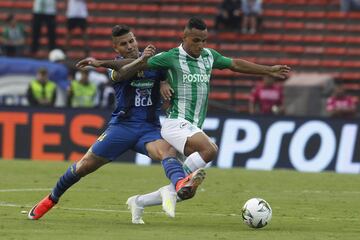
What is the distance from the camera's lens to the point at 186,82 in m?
11.8

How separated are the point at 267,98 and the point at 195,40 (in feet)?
42.9

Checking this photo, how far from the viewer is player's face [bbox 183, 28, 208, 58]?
11.6 m

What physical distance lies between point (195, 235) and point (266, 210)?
3.23ft

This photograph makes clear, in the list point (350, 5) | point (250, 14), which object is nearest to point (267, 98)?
point (250, 14)

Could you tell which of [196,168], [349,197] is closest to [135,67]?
[196,168]

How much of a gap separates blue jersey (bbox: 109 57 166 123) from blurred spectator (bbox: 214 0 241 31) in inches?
661

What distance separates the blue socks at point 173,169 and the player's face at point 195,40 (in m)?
1.13

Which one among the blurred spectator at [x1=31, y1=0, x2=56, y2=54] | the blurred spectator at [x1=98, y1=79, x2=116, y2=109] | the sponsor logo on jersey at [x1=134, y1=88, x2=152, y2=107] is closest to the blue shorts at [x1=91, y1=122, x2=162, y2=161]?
the sponsor logo on jersey at [x1=134, y1=88, x2=152, y2=107]

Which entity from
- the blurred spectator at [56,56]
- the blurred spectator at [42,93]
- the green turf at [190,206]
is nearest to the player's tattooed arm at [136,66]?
the green turf at [190,206]

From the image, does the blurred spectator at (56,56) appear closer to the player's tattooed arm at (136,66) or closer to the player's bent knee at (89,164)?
the player's bent knee at (89,164)

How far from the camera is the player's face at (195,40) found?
11625mm

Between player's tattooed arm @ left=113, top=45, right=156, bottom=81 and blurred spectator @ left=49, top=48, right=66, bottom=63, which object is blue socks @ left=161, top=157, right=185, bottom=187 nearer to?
player's tattooed arm @ left=113, top=45, right=156, bottom=81

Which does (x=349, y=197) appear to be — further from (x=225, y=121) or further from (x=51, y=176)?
(x=225, y=121)

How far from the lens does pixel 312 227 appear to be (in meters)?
11.4
